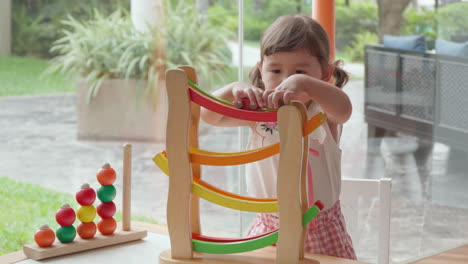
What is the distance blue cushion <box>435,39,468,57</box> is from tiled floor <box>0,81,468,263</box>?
327 mm

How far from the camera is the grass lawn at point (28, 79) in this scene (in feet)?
10.7

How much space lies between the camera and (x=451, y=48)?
273 cm

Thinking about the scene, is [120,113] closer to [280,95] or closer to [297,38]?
[297,38]

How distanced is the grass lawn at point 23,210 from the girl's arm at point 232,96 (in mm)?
1821

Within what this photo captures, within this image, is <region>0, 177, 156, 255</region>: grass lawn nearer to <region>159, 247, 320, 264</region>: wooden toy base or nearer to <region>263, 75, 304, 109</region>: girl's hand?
<region>159, 247, 320, 264</region>: wooden toy base

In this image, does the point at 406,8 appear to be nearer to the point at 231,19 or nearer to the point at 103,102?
the point at 231,19

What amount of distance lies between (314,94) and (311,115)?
23 centimetres

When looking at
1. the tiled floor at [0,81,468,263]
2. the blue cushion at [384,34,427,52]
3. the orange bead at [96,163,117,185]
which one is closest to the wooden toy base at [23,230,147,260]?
the orange bead at [96,163,117,185]

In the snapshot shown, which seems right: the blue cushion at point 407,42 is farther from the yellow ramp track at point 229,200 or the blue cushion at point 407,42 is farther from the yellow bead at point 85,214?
the yellow ramp track at point 229,200

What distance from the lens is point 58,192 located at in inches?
138

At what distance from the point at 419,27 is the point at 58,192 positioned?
6.15 feet

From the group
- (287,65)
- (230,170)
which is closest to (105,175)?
(287,65)

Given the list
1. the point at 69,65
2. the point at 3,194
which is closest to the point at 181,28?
the point at 69,65

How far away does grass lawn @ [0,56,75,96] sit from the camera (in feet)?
10.7
